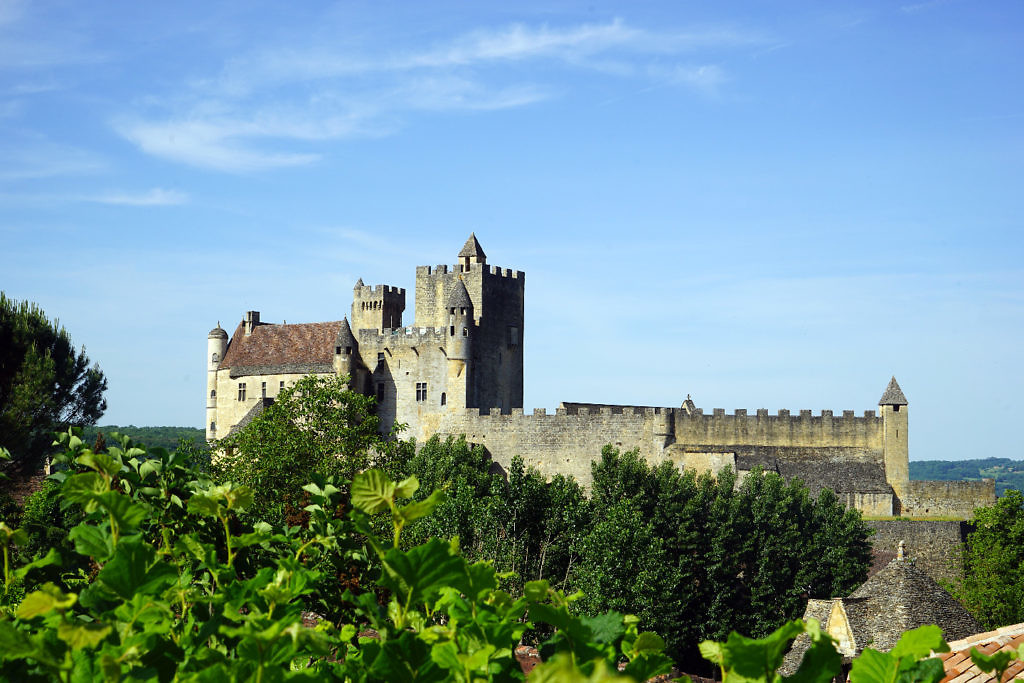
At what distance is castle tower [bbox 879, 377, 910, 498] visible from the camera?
5134 centimetres

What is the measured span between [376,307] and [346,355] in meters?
4.19

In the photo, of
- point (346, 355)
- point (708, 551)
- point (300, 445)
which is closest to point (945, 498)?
point (708, 551)

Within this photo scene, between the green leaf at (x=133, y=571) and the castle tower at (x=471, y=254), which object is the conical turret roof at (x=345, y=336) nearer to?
the castle tower at (x=471, y=254)

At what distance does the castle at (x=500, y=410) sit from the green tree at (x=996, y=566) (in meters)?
7.19

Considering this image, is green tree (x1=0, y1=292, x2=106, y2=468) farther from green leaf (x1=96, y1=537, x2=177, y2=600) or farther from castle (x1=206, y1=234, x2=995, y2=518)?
green leaf (x1=96, y1=537, x2=177, y2=600)

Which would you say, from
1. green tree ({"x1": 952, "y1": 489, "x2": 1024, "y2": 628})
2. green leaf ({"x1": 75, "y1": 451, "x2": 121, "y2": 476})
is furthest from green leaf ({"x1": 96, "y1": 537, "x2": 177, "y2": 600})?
green tree ({"x1": 952, "y1": 489, "x2": 1024, "y2": 628})

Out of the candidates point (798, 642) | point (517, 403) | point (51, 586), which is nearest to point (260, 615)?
point (51, 586)

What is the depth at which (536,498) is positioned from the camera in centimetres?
3847

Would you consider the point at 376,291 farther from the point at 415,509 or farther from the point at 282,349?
the point at 415,509

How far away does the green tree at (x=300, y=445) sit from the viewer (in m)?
33.1

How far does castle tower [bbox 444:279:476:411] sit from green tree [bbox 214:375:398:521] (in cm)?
1618

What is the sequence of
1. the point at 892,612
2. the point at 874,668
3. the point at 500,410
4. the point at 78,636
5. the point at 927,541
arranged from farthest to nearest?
1. the point at 500,410
2. the point at 927,541
3. the point at 892,612
4. the point at 874,668
5. the point at 78,636

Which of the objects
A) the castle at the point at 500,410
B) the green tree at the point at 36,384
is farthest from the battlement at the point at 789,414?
the green tree at the point at 36,384

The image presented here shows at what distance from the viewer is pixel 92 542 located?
3.14 m
